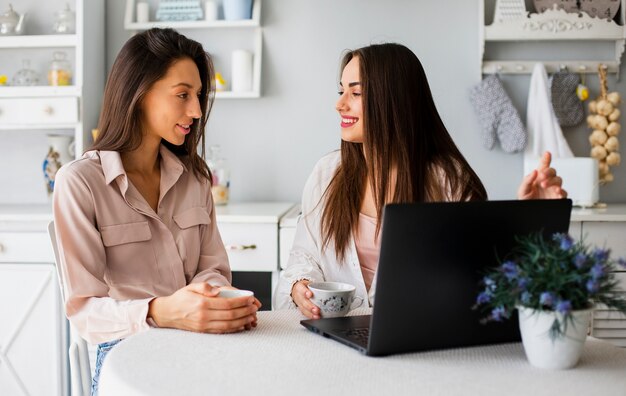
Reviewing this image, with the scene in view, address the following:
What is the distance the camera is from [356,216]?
183cm

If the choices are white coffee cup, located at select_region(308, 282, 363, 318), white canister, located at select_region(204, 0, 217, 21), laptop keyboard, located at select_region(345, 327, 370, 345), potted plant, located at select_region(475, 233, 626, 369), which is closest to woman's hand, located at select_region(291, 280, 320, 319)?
white coffee cup, located at select_region(308, 282, 363, 318)

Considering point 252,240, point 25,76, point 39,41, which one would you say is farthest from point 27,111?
point 252,240

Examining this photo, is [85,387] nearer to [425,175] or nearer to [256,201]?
[425,175]

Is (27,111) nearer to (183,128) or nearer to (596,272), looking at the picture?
(183,128)

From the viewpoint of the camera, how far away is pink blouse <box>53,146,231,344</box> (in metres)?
1.40

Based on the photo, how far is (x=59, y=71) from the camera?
2992 mm

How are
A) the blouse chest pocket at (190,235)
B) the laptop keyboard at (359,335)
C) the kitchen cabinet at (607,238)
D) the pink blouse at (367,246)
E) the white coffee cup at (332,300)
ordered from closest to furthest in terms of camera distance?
the laptop keyboard at (359,335)
the white coffee cup at (332,300)
the blouse chest pocket at (190,235)
the pink blouse at (367,246)
the kitchen cabinet at (607,238)

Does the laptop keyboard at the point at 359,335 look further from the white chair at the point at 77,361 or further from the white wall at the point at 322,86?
the white wall at the point at 322,86

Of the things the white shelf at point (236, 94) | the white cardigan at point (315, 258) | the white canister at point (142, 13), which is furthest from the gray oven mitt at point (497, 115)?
the white canister at point (142, 13)

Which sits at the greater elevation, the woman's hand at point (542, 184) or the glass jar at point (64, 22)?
the glass jar at point (64, 22)

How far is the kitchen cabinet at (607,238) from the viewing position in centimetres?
259

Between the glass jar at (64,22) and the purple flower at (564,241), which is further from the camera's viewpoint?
the glass jar at (64,22)

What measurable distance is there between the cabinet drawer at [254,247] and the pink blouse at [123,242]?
0.84 metres

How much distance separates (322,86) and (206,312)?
204cm
